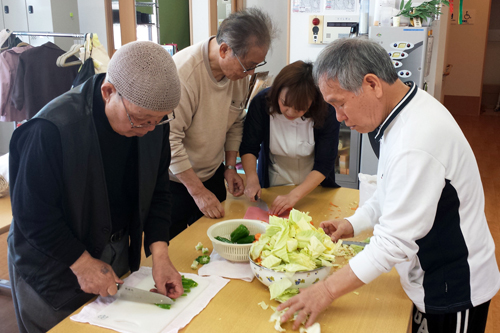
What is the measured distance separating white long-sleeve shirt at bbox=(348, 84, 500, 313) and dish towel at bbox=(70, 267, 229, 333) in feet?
1.43

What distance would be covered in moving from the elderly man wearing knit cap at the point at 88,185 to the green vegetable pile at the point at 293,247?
0.28 meters

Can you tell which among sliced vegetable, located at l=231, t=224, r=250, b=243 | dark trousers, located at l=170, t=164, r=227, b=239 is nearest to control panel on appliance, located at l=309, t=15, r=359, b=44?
dark trousers, located at l=170, t=164, r=227, b=239

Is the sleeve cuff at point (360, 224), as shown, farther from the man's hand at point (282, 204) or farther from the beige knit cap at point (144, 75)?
the beige knit cap at point (144, 75)

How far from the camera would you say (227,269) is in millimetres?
1444

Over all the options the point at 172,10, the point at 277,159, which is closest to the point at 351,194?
the point at 277,159

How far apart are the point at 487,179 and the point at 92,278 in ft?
17.9

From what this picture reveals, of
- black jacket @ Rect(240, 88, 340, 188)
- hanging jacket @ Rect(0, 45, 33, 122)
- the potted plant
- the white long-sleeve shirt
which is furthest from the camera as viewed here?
hanging jacket @ Rect(0, 45, 33, 122)

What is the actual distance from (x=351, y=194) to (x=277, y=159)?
43cm

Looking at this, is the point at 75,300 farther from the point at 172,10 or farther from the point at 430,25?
the point at 172,10

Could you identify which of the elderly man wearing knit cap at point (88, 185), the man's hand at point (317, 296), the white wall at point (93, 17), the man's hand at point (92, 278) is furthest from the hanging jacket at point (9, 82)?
the man's hand at point (317, 296)

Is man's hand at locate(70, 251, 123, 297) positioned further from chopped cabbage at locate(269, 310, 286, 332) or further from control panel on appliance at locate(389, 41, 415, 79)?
control panel on appliance at locate(389, 41, 415, 79)

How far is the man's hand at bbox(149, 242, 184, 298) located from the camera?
1.28 metres

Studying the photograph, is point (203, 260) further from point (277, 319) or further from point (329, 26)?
point (329, 26)

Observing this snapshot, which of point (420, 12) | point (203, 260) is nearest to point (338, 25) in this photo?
point (420, 12)
